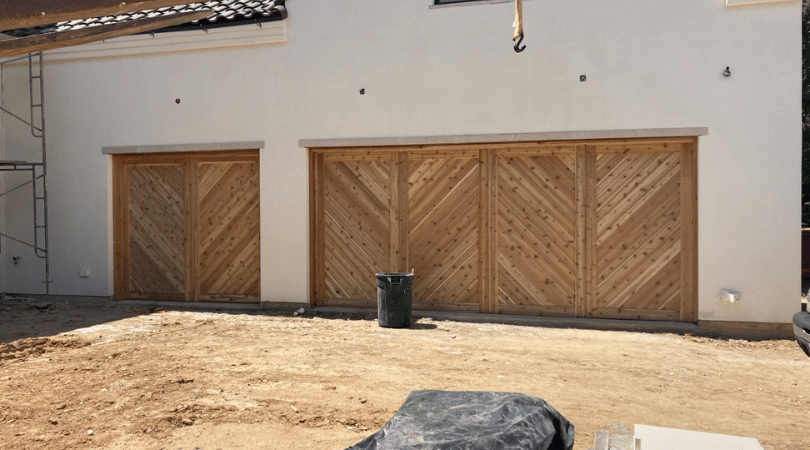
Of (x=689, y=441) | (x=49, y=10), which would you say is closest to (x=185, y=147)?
(x=49, y=10)

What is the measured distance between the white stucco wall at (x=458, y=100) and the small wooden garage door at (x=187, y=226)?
0.31 metres

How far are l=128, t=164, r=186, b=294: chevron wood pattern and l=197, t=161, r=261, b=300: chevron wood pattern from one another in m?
0.41

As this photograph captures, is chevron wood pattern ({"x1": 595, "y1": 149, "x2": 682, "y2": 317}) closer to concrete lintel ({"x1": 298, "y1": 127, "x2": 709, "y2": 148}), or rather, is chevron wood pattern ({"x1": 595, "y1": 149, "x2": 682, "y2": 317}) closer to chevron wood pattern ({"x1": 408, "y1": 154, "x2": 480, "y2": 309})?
concrete lintel ({"x1": 298, "y1": 127, "x2": 709, "y2": 148})

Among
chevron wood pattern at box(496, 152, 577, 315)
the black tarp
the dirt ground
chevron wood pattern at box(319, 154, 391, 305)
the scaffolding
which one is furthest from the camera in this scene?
the scaffolding

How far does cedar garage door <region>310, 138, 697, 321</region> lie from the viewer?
826cm

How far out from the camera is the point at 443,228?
902 cm

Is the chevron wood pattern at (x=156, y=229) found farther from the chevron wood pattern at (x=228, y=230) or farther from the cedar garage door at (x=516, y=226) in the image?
the cedar garage door at (x=516, y=226)

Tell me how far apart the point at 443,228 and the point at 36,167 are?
712 centimetres

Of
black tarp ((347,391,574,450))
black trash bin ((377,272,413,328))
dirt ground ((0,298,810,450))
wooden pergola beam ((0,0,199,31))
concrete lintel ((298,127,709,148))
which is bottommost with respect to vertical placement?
dirt ground ((0,298,810,450))

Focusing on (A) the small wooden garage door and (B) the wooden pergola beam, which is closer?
(B) the wooden pergola beam

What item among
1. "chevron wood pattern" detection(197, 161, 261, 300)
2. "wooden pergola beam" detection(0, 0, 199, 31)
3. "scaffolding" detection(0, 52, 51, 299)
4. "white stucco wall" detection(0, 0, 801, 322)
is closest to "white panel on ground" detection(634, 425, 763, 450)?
"wooden pergola beam" detection(0, 0, 199, 31)

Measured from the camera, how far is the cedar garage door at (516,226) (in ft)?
27.1

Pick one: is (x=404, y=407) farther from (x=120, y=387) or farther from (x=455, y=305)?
(x=455, y=305)

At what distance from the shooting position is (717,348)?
718cm
